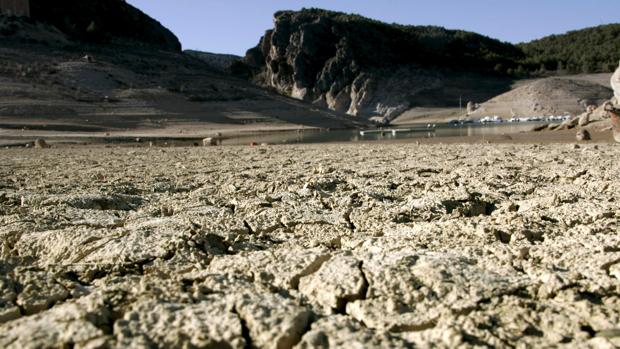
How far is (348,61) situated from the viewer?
71625 millimetres

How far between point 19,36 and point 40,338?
3924cm

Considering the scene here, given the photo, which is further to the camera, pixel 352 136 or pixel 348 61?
pixel 348 61

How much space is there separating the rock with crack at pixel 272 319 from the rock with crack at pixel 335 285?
0.36ft

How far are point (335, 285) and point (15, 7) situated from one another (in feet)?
143

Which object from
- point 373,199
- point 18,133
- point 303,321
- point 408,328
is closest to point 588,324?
point 408,328

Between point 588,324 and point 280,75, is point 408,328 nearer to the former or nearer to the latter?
point 588,324

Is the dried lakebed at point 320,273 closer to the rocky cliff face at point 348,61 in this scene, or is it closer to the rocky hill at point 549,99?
the rocky hill at point 549,99

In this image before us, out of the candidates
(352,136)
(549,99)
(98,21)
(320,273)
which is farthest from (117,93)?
(549,99)

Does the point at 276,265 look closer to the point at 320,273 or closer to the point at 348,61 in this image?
the point at 320,273

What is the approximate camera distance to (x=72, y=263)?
2.17m

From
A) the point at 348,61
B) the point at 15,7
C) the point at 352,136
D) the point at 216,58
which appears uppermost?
the point at 216,58

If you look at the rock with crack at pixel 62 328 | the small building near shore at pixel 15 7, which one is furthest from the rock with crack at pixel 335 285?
the small building near shore at pixel 15 7

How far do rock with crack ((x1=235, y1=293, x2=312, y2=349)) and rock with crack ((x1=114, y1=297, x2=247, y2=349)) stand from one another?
38 mm

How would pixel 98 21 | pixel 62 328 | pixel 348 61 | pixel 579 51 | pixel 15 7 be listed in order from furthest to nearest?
1. pixel 579 51
2. pixel 348 61
3. pixel 98 21
4. pixel 15 7
5. pixel 62 328
